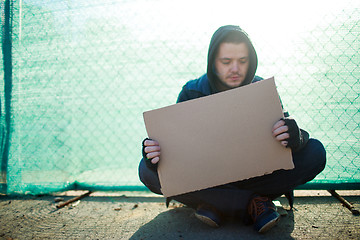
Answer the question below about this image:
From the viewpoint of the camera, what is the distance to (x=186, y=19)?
1.84 m

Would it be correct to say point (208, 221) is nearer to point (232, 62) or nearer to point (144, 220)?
point (144, 220)

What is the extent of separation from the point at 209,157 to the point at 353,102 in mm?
1123

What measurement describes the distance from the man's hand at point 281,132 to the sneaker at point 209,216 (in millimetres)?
510

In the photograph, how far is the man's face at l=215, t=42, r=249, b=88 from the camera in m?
1.53

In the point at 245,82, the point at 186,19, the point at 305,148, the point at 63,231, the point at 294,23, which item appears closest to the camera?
the point at 305,148

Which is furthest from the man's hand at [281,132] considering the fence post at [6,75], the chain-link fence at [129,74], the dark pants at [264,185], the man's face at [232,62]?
the fence post at [6,75]

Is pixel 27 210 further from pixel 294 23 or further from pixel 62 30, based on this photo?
pixel 294 23

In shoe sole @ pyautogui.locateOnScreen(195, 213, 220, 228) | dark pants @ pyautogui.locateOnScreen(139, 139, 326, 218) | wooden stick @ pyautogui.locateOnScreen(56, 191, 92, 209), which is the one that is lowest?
wooden stick @ pyautogui.locateOnScreen(56, 191, 92, 209)

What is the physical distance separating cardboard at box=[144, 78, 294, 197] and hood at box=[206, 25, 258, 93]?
0.41 m

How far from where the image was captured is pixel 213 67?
5.31 feet

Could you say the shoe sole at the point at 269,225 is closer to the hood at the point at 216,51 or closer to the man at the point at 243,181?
the man at the point at 243,181

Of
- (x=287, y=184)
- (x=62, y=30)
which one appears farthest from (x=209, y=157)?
(x=62, y=30)

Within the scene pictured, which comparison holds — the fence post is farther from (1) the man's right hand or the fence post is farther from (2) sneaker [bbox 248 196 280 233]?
(2) sneaker [bbox 248 196 280 233]

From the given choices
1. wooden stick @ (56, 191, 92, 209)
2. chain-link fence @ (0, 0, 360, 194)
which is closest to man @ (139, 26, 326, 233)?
chain-link fence @ (0, 0, 360, 194)
